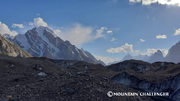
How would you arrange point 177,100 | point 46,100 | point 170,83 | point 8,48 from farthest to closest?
point 8,48 → point 170,83 → point 177,100 → point 46,100

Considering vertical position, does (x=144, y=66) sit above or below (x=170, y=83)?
above

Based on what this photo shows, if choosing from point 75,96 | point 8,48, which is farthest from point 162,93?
point 8,48

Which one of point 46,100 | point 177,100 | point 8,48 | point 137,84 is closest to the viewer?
point 46,100

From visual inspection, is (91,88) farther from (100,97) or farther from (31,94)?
(31,94)

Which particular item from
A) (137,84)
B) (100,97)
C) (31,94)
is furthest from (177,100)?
(31,94)

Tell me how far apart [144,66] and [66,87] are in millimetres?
54599

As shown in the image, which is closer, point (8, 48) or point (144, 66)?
point (144, 66)

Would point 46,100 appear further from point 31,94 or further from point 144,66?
point 144,66

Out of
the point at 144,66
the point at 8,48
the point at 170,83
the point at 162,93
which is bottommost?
the point at 162,93

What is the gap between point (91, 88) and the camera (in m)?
11.5

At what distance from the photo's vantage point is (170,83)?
25.3 m

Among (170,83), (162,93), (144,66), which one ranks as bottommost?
(162,93)

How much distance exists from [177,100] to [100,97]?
58.7 ft

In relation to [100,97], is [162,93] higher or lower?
lower
